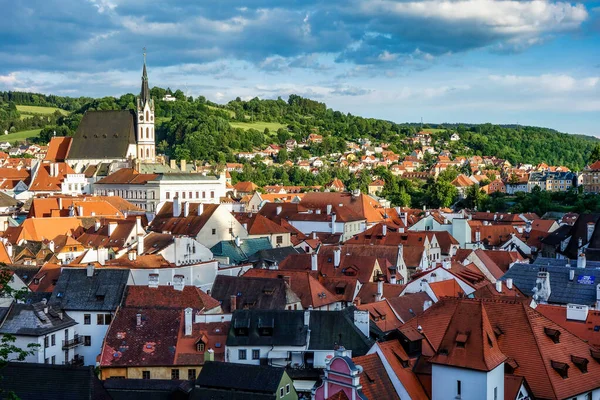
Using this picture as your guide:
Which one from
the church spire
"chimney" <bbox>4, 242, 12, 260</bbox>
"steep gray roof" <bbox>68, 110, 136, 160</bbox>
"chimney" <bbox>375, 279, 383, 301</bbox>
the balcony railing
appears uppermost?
the church spire

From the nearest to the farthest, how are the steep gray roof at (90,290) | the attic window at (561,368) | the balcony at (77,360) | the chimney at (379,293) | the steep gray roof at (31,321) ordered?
the attic window at (561,368), the steep gray roof at (31,321), the balcony at (77,360), the steep gray roof at (90,290), the chimney at (379,293)

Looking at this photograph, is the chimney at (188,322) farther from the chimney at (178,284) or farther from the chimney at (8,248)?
the chimney at (8,248)

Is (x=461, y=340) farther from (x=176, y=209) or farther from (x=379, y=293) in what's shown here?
(x=176, y=209)

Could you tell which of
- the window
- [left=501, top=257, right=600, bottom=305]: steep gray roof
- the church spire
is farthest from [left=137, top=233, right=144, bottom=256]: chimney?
the church spire

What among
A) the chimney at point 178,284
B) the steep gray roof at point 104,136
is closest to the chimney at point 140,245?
the chimney at point 178,284

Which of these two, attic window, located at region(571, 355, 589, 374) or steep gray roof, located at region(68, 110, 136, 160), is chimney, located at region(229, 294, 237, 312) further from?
steep gray roof, located at region(68, 110, 136, 160)

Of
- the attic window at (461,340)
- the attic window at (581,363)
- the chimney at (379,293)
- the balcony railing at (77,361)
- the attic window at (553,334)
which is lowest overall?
the balcony railing at (77,361)

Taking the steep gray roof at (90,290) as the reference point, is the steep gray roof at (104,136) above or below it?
above
